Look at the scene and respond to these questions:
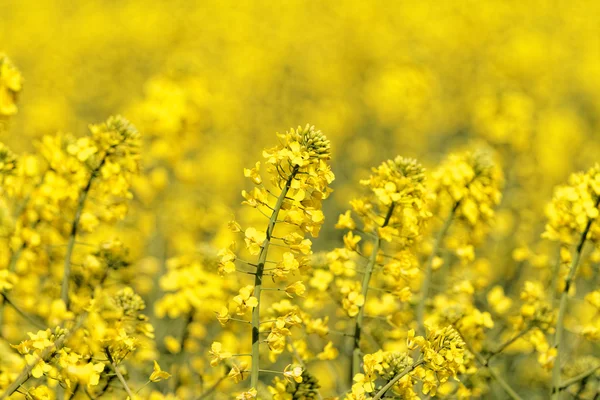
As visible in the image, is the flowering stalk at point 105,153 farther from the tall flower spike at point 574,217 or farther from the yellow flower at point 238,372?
the tall flower spike at point 574,217

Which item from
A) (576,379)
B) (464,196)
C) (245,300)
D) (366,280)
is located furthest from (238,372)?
(464,196)

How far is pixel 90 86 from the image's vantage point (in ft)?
41.3

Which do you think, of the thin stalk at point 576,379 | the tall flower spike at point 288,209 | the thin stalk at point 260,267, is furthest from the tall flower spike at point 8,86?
the thin stalk at point 576,379

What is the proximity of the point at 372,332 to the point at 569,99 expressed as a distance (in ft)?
41.4

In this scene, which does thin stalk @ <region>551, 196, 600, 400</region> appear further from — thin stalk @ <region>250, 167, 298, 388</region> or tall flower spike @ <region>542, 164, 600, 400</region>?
thin stalk @ <region>250, 167, 298, 388</region>

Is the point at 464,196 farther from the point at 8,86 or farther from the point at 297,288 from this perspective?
the point at 8,86

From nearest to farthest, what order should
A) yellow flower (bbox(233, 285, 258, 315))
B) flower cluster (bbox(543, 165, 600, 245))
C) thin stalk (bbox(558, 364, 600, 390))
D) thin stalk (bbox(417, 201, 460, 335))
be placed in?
yellow flower (bbox(233, 285, 258, 315))
thin stalk (bbox(558, 364, 600, 390))
flower cluster (bbox(543, 165, 600, 245))
thin stalk (bbox(417, 201, 460, 335))

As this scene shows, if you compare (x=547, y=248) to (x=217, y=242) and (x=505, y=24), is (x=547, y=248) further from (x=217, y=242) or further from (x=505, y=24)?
(x=505, y=24)

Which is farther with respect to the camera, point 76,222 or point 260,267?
point 76,222

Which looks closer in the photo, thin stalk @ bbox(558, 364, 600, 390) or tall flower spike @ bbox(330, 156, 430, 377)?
tall flower spike @ bbox(330, 156, 430, 377)

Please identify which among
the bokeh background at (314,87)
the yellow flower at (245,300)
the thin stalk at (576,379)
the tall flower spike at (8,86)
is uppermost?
the bokeh background at (314,87)

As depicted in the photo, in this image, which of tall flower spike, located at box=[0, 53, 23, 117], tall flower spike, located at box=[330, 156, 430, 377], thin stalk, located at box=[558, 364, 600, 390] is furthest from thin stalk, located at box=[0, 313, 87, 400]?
thin stalk, located at box=[558, 364, 600, 390]

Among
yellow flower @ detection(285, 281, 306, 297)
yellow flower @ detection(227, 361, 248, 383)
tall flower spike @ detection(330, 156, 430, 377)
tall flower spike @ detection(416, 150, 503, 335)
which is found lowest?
yellow flower @ detection(227, 361, 248, 383)

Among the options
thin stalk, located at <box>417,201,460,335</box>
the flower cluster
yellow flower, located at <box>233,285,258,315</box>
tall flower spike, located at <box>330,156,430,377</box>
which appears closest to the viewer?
yellow flower, located at <box>233,285,258,315</box>
